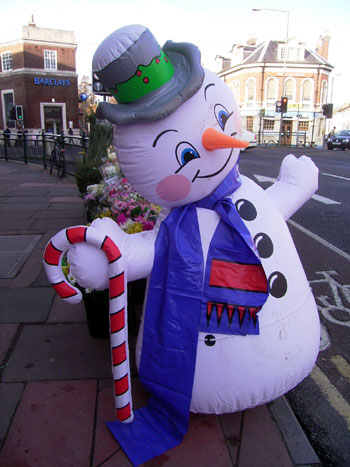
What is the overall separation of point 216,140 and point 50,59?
38011mm

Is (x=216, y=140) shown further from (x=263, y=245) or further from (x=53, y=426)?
(x=53, y=426)

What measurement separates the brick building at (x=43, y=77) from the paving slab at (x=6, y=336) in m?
34.6

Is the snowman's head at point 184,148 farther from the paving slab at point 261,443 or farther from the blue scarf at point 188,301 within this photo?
the paving slab at point 261,443

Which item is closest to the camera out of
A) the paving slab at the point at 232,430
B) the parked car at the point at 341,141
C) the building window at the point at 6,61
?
the paving slab at the point at 232,430

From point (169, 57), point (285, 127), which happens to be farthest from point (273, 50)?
point (169, 57)

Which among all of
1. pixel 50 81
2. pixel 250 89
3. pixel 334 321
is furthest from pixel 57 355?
pixel 250 89

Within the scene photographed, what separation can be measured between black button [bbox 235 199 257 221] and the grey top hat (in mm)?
624

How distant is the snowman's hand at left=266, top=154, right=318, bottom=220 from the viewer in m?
2.55

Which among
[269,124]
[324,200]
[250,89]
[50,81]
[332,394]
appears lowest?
[332,394]

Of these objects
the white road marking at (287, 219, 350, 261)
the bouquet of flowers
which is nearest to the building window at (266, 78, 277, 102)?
the white road marking at (287, 219, 350, 261)

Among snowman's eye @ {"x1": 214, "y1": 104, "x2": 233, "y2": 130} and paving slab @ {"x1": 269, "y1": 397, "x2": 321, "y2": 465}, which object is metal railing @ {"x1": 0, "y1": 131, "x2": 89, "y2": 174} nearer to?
snowman's eye @ {"x1": 214, "y1": 104, "x2": 233, "y2": 130}

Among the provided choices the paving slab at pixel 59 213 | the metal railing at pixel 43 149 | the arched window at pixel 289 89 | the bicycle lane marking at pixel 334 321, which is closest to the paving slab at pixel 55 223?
the paving slab at pixel 59 213

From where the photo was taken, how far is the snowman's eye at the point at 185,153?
197cm

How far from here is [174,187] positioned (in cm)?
205
